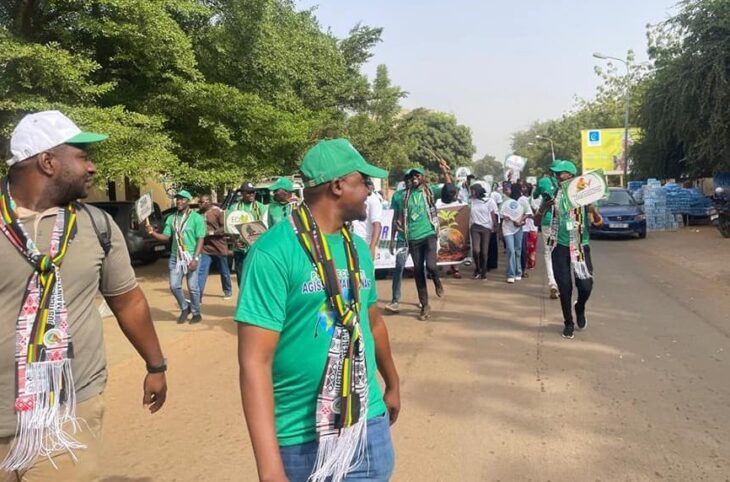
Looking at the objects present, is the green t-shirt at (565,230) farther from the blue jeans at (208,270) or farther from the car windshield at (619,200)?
the car windshield at (619,200)

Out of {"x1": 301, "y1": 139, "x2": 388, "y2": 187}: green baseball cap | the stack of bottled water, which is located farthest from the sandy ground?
the stack of bottled water

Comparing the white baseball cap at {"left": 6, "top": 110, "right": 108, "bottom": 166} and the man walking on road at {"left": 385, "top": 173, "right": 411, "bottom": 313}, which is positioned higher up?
the white baseball cap at {"left": 6, "top": 110, "right": 108, "bottom": 166}

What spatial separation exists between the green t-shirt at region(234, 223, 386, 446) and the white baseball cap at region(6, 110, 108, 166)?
927 millimetres

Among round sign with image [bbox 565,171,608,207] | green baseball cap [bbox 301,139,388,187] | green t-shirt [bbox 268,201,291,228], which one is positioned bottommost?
green t-shirt [bbox 268,201,291,228]

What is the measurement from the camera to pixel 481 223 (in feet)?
35.7

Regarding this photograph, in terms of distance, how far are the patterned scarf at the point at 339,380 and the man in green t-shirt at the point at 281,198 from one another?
19.2 ft

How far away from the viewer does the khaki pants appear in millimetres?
2273

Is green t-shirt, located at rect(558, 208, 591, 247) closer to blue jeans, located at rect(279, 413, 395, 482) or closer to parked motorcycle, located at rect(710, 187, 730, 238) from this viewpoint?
blue jeans, located at rect(279, 413, 395, 482)

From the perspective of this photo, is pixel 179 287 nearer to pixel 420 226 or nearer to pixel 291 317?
pixel 420 226

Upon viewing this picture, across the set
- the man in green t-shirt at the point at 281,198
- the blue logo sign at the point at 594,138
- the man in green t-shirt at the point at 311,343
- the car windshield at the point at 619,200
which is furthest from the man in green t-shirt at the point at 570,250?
the blue logo sign at the point at 594,138

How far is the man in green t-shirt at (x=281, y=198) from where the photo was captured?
8.06 metres

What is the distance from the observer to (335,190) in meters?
2.16

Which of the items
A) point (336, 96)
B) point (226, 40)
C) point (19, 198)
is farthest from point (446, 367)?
point (336, 96)

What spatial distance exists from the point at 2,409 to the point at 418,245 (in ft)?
19.3
